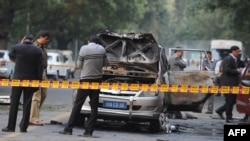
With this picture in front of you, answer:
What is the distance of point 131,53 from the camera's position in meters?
12.6

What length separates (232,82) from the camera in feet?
46.1

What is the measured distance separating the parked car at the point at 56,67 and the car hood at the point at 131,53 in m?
23.6

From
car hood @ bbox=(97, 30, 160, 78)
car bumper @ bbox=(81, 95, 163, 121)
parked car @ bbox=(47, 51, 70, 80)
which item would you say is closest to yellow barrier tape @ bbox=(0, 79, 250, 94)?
car bumper @ bbox=(81, 95, 163, 121)

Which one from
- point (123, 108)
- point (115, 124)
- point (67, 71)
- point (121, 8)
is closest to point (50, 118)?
point (115, 124)

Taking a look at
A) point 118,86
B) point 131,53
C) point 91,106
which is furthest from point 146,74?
point 91,106

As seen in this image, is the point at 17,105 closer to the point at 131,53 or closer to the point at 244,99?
the point at 131,53

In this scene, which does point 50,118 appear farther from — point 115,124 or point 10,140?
point 10,140

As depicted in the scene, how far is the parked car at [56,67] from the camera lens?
36312mm

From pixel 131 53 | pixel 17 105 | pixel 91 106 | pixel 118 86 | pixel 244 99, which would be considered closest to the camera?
pixel 17 105

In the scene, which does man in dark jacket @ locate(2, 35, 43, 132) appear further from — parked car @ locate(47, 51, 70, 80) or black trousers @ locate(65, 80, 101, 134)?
parked car @ locate(47, 51, 70, 80)

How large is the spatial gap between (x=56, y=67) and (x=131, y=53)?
24.4 meters

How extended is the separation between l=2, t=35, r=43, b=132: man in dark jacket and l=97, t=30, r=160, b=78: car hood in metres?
2.34

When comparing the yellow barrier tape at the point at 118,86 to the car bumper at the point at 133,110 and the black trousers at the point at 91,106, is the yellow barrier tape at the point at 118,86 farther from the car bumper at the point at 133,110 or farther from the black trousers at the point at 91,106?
the car bumper at the point at 133,110

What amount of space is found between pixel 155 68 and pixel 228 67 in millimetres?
2511
